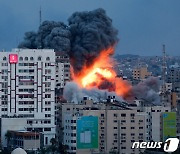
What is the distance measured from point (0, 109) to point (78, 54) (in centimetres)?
858

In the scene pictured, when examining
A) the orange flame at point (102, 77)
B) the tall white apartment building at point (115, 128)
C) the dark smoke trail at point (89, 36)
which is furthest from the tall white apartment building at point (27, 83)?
the dark smoke trail at point (89, 36)

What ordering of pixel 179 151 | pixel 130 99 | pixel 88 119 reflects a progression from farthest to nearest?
pixel 130 99 < pixel 88 119 < pixel 179 151

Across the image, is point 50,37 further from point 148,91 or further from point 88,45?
point 148,91

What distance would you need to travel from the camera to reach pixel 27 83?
156 ft

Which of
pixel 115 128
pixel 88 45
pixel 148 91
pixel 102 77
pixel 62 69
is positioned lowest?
pixel 115 128

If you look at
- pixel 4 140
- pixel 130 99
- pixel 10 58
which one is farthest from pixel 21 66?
pixel 130 99

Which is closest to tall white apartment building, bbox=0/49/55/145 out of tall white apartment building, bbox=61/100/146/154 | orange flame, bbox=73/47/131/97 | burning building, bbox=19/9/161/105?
tall white apartment building, bbox=61/100/146/154

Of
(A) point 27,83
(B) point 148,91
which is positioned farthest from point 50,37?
(A) point 27,83

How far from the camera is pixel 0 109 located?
4747cm

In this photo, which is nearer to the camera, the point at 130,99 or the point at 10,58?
the point at 10,58

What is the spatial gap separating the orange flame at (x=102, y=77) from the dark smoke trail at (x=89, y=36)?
0.34m

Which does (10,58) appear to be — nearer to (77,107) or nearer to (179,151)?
(77,107)

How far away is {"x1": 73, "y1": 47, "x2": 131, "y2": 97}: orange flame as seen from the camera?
179ft

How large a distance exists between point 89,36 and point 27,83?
8.75 m
